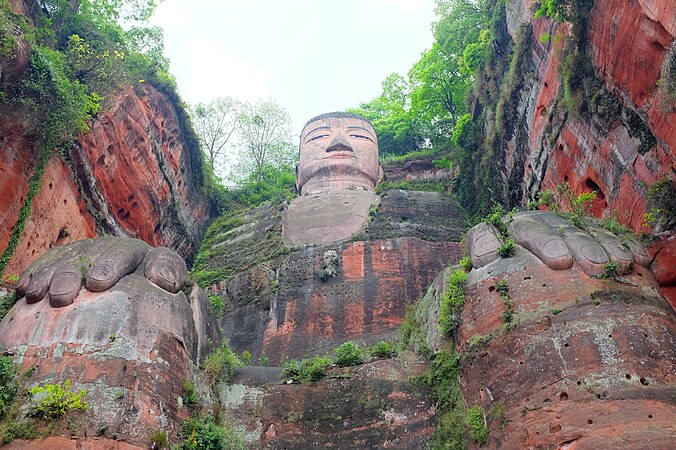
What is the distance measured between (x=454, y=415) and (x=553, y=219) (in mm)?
3736

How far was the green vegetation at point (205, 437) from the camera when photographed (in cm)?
909

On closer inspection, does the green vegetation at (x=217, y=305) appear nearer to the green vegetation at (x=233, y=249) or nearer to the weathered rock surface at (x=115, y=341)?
the green vegetation at (x=233, y=249)

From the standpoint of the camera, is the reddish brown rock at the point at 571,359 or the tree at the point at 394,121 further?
the tree at the point at 394,121

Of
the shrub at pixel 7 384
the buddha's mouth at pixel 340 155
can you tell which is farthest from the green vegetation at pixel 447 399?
the buddha's mouth at pixel 340 155

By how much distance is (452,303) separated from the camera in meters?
10.7

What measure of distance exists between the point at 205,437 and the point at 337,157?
1546 centimetres

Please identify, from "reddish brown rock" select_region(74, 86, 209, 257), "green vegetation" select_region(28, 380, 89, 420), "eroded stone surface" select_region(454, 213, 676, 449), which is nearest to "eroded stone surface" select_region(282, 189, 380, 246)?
"reddish brown rock" select_region(74, 86, 209, 257)

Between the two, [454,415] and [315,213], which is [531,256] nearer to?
[454,415]

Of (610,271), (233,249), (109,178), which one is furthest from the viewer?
(233,249)

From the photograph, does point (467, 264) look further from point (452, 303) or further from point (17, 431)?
point (17, 431)

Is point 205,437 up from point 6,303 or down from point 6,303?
down

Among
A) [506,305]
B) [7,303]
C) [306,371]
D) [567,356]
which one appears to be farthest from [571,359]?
[7,303]

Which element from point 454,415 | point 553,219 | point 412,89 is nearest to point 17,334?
point 454,415

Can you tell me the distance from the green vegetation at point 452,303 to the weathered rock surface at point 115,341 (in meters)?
3.93
